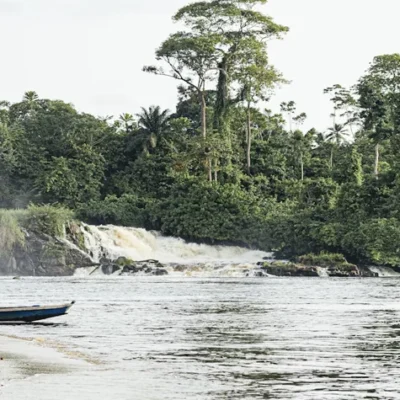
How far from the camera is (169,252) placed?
75562 millimetres

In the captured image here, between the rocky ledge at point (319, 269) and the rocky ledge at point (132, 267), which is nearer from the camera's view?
the rocky ledge at point (319, 269)

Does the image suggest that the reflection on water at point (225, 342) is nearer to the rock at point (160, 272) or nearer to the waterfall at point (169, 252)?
the rock at point (160, 272)

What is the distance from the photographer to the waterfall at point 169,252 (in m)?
67.1

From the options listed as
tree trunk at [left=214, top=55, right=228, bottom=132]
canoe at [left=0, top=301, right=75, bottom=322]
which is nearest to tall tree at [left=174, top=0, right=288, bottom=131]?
tree trunk at [left=214, top=55, right=228, bottom=132]

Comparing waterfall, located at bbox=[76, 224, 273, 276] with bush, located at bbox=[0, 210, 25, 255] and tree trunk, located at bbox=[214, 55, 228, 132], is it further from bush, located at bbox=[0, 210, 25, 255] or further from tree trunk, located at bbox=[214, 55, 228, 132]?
tree trunk, located at bbox=[214, 55, 228, 132]

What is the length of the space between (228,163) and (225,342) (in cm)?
5891

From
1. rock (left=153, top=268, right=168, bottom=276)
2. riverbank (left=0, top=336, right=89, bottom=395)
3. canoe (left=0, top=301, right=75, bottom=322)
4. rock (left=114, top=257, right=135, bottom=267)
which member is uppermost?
rock (left=114, top=257, right=135, bottom=267)

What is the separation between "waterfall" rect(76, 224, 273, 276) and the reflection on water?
19.8 metres

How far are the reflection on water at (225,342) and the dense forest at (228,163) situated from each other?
2799cm

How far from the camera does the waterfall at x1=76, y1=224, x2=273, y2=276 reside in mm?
67062

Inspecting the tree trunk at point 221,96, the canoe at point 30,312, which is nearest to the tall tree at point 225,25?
the tree trunk at point 221,96

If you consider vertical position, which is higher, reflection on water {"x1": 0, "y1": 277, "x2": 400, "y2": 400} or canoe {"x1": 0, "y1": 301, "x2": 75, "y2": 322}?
canoe {"x1": 0, "y1": 301, "x2": 75, "y2": 322}

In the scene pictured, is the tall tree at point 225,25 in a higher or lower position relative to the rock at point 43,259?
higher

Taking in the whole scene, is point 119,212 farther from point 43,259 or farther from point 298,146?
point 298,146
